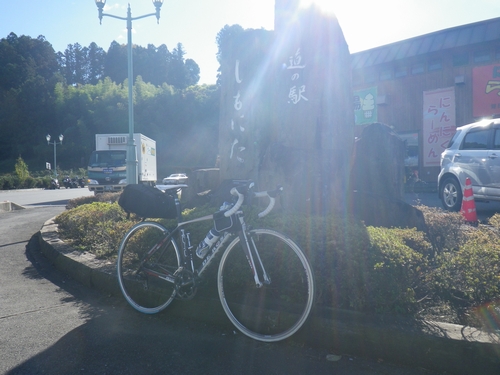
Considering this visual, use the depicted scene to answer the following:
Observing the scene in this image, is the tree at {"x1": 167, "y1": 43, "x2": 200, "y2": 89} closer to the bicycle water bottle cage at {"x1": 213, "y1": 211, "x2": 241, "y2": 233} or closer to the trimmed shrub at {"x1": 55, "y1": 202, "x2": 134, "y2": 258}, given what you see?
the trimmed shrub at {"x1": 55, "y1": 202, "x2": 134, "y2": 258}

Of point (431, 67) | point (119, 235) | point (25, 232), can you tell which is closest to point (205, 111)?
point (431, 67)

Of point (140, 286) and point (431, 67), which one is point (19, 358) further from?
point (431, 67)

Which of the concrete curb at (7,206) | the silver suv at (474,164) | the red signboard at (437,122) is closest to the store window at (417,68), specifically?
the red signboard at (437,122)

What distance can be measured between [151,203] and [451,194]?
7249mm

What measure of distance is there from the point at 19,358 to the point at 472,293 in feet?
10.8

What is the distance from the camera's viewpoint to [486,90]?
22047mm

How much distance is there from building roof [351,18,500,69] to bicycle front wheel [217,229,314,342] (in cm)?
2233

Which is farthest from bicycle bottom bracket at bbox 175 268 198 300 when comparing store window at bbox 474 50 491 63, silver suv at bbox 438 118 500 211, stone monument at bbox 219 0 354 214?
store window at bbox 474 50 491 63

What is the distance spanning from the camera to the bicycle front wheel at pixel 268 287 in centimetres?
322

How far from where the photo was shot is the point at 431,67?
2405 centimetres

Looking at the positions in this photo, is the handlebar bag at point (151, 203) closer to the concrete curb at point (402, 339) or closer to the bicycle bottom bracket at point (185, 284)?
the bicycle bottom bracket at point (185, 284)

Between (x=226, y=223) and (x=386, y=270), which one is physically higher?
(x=226, y=223)

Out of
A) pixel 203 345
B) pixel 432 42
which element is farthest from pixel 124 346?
pixel 432 42

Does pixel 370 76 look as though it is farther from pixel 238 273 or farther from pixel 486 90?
pixel 238 273
